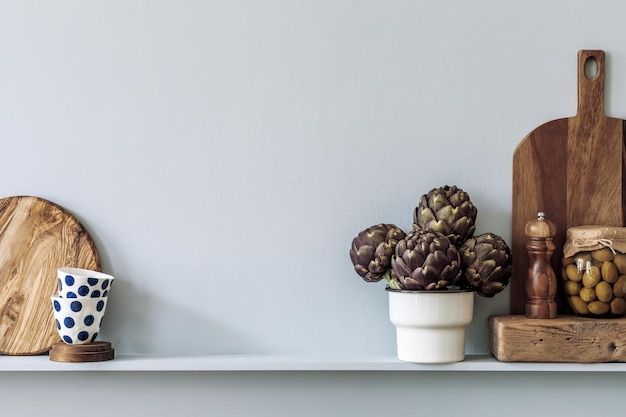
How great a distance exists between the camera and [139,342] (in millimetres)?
1233

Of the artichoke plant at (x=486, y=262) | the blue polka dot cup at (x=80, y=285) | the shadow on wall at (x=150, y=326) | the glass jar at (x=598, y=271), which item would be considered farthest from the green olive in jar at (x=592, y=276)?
the blue polka dot cup at (x=80, y=285)

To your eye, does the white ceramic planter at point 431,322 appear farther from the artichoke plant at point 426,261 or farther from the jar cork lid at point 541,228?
the jar cork lid at point 541,228

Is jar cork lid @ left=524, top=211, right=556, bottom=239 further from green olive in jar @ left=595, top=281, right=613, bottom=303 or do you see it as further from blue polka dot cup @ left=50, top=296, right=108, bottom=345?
blue polka dot cup @ left=50, top=296, right=108, bottom=345

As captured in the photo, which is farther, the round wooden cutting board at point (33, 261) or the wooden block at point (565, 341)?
the round wooden cutting board at point (33, 261)

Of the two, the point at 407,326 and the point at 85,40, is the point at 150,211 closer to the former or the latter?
the point at 85,40

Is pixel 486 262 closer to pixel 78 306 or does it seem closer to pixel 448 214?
pixel 448 214

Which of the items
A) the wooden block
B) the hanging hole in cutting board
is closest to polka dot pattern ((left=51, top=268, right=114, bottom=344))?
the wooden block

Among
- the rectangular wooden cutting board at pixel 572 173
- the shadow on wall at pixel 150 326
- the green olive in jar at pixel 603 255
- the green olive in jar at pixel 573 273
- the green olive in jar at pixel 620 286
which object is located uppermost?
the rectangular wooden cutting board at pixel 572 173

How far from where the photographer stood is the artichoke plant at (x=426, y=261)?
42.6 inches

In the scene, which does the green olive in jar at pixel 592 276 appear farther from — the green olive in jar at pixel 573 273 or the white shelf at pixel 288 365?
the white shelf at pixel 288 365

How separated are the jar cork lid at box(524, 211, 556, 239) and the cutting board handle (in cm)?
18

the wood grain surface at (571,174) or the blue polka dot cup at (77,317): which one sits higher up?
the wood grain surface at (571,174)

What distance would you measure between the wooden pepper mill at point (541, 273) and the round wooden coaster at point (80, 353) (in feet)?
2.01

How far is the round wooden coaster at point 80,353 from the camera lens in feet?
3.75
